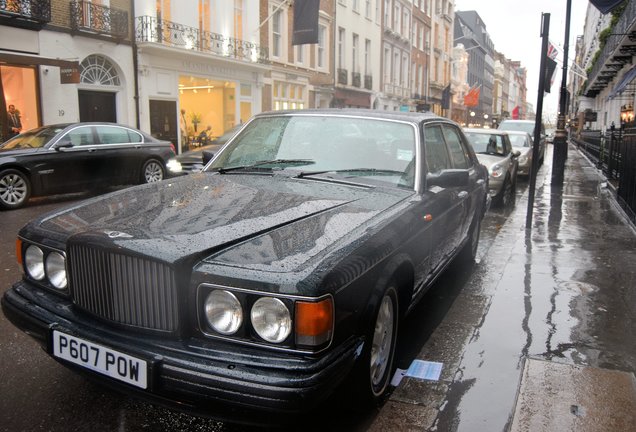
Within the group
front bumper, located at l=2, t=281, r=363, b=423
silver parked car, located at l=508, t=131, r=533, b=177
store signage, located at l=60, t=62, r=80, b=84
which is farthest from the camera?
silver parked car, located at l=508, t=131, r=533, b=177

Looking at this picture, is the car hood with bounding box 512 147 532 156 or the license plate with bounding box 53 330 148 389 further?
the car hood with bounding box 512 147 532 156

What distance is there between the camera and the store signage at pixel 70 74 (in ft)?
51.9

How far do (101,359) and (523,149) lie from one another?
52.6ft

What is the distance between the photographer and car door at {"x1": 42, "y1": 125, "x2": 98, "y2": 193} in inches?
396

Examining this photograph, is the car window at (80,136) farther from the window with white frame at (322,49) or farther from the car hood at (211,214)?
the window with white frame at (322,49)

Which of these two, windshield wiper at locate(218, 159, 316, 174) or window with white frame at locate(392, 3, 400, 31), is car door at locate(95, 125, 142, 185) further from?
window with white frame at locate(392, 3, 400, 31)

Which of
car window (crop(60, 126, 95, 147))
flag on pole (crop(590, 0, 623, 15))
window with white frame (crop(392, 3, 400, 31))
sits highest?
window with white frame (crop(392, 3, 400, 31))

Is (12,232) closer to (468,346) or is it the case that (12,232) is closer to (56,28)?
(468,346)

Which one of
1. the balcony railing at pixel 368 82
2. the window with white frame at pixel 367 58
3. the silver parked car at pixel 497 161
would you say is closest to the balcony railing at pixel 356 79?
the balcony railing at pixel 368 82

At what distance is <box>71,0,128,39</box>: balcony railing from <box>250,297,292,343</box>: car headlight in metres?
17.6


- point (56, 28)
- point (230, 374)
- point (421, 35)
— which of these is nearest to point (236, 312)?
point (230, 374)

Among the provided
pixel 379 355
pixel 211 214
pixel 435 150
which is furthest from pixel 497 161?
pixel 211 214

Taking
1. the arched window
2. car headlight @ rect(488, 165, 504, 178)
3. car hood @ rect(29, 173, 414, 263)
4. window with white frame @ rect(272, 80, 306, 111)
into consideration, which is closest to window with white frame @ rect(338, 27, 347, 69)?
window with white frame @ rect(272, 80, 306, 111)

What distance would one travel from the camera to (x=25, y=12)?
15086mm
